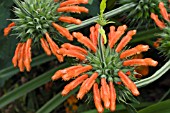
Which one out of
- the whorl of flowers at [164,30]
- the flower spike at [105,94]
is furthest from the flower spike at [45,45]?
the whorl of flowers at [164,30]

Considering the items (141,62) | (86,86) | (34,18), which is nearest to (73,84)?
(86,86)

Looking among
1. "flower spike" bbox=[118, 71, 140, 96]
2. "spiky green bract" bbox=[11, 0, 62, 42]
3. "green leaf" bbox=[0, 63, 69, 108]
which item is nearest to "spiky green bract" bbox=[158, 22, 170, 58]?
"flower spike" bbox=[118, 71, 140, 96]

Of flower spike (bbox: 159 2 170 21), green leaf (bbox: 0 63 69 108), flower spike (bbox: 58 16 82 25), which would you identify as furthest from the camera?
green leaf (bbox: 0 63 69 108)

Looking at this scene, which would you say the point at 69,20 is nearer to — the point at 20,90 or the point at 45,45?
the point at 45,45

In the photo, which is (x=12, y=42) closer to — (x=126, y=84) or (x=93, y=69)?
(x=93, y=69)

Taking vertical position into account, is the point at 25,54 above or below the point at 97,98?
above

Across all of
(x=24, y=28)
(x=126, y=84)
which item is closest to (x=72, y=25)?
(x=24, y=28)

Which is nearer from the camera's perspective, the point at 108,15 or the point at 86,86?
the point at 86,86

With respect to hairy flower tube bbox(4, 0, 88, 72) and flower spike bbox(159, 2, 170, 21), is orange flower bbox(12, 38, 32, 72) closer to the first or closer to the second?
hairy flower tube bbox(4, 0, 88, 72)
